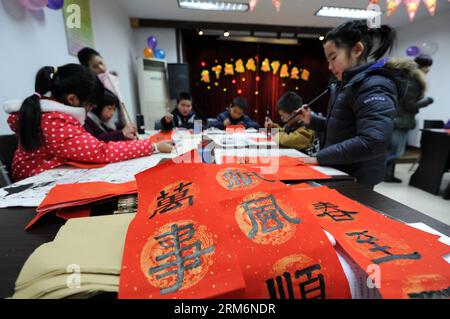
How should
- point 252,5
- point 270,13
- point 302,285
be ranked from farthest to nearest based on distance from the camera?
point 270,13, point 252,5, point 302,285

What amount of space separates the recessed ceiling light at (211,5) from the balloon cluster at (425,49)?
3.07m

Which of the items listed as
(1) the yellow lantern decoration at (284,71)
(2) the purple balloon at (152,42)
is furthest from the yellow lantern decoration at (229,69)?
(2) the purple balloon at (152,42)

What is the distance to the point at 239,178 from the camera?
0.46m

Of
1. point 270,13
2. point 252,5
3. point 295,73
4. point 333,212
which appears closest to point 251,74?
point 295,73

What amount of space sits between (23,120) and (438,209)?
287cm

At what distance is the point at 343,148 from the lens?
0.77m

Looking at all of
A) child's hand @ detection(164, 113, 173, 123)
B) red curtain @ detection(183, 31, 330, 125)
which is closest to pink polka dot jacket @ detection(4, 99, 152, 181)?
child's hand @ detection(164, 113, 173, 123)

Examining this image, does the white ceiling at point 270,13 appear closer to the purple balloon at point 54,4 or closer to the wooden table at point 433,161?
the purple balloon at point 54,4

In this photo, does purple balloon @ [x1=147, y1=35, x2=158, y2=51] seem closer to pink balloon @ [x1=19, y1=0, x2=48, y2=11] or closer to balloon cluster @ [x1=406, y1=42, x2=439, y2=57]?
pink balloon @ [x1=19, y1=0, x2=48, y2=11]

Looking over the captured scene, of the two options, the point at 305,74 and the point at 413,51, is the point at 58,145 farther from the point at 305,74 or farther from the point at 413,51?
the point at 305,74

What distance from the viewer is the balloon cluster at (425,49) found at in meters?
3.72

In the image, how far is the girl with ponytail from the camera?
0.78 metres

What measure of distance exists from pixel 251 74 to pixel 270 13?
5.18ft

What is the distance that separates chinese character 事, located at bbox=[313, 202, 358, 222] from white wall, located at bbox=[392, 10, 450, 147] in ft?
15.9
